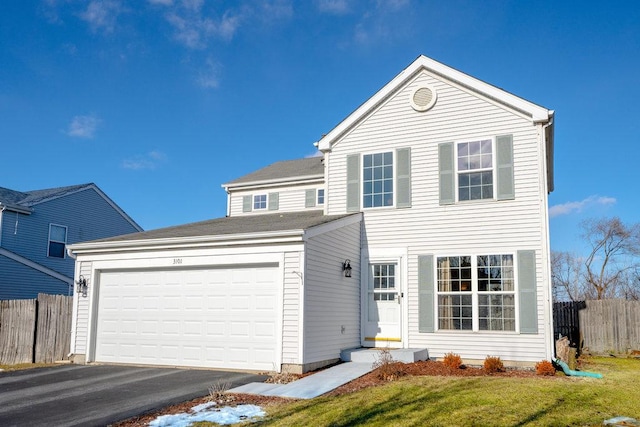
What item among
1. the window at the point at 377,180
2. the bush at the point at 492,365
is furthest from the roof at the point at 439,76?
the bush at the point at 492,365

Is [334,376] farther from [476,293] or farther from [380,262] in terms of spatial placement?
[476,293]

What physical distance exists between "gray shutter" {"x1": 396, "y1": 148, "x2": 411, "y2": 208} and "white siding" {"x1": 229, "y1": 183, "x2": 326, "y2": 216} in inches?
177

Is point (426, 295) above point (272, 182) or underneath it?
underneath

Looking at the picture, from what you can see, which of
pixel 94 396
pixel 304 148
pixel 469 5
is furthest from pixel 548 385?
pixel 304 148

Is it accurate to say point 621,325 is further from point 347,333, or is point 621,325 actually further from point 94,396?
point 94,396

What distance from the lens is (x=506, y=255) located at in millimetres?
11641

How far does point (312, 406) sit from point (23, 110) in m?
18.6

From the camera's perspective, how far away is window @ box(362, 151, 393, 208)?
515 inches

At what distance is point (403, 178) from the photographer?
42.3 feet

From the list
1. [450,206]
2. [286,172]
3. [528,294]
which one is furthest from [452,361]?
[286,172]

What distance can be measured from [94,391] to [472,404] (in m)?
6.35

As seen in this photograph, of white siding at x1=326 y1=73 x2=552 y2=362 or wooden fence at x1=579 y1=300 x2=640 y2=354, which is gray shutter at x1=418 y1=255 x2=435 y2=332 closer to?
white siding at x1=326 y1=73 x2=552 y2=362

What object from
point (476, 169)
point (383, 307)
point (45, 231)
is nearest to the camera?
point (476, 169)

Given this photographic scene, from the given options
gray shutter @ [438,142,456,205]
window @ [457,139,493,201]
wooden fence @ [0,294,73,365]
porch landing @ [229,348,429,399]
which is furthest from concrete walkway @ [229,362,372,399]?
wooden fence @ [0,294,73,365]
